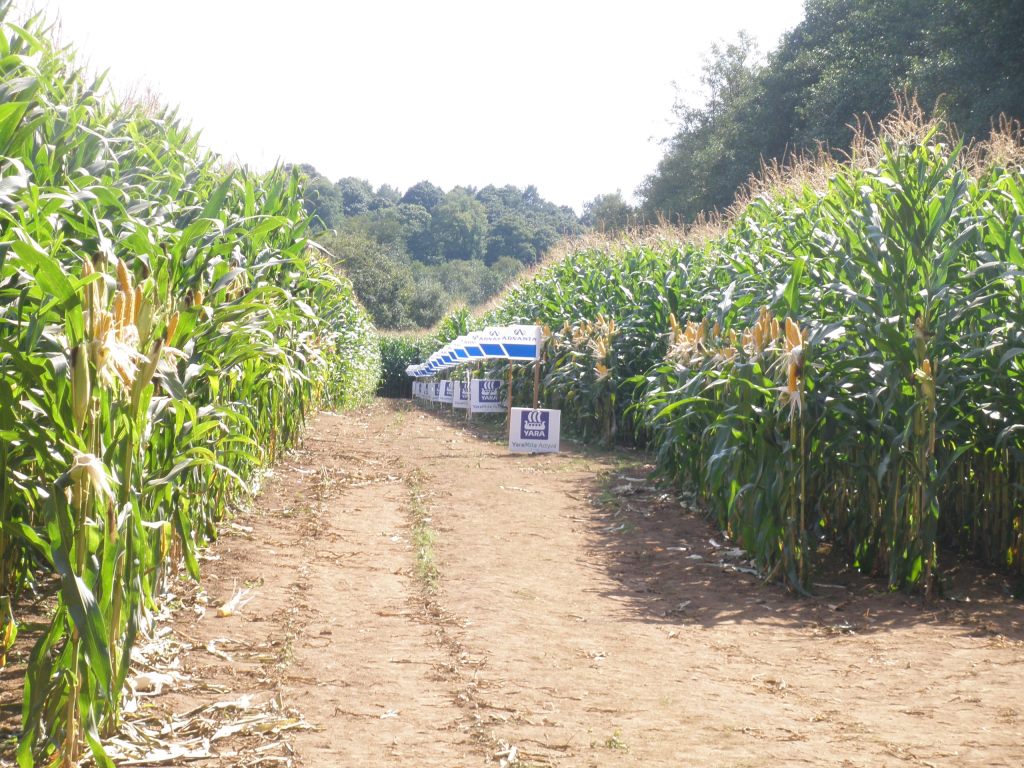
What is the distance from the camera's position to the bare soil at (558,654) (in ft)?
10.8

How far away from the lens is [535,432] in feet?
38.9

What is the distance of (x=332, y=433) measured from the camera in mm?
13594

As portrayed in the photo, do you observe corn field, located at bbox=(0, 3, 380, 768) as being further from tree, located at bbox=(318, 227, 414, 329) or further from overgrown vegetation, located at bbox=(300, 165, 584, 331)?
tree, located at bbox=(318, 227, 414, 329)

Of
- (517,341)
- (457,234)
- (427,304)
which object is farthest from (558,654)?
(457,234)

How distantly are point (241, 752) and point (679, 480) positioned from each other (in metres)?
6.06

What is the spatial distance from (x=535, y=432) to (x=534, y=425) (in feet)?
0.30

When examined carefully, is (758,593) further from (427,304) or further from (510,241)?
(510,241)

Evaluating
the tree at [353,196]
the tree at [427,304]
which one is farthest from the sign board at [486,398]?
the tree at [353,196]

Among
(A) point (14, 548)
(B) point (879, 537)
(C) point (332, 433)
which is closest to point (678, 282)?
(C) point (332, 433)

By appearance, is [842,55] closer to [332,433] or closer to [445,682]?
[332,433]

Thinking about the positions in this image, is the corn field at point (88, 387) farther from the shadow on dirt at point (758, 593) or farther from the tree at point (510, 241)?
the tree at point (510, 241)

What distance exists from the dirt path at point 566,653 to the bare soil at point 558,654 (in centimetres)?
1

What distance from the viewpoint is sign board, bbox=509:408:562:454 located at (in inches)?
464

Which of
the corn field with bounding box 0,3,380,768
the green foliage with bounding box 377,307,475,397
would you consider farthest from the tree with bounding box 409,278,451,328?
the corn field with bounding box 0,3,380,768
